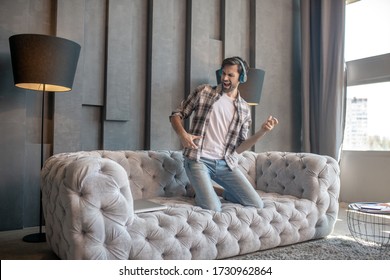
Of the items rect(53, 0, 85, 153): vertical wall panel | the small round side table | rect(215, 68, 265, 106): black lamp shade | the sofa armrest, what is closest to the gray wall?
rect(53, 0, 85, 153): vertical wall panel

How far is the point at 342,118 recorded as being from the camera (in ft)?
13.5

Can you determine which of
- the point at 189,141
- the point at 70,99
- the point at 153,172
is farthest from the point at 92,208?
the point at 70,99

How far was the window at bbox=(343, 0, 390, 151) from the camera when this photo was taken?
3935 millimetres

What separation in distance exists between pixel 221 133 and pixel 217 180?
0.31m

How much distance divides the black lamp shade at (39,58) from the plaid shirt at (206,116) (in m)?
0.80

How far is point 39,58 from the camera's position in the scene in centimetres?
232

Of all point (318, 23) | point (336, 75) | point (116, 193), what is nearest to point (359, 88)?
point (336, 75)

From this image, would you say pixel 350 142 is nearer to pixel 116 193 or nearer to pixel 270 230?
pixel 270 230

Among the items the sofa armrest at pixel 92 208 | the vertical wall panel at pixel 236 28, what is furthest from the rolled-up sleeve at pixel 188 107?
the vertical wall panel at pixel 236 28

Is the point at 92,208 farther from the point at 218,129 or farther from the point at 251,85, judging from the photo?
the point at 251,85

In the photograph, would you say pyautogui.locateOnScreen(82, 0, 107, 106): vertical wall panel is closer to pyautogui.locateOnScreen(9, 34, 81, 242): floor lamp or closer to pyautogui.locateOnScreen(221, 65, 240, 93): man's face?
pyautogui.locateOnScreen(9, 34, 81, 242): floor lamp

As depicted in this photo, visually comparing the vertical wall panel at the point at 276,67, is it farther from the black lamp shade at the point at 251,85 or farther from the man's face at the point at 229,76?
the man's face at the point at 229,76

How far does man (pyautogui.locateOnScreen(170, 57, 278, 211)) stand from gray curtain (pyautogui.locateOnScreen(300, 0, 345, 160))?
1956mm

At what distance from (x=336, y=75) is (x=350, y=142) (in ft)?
2.66
